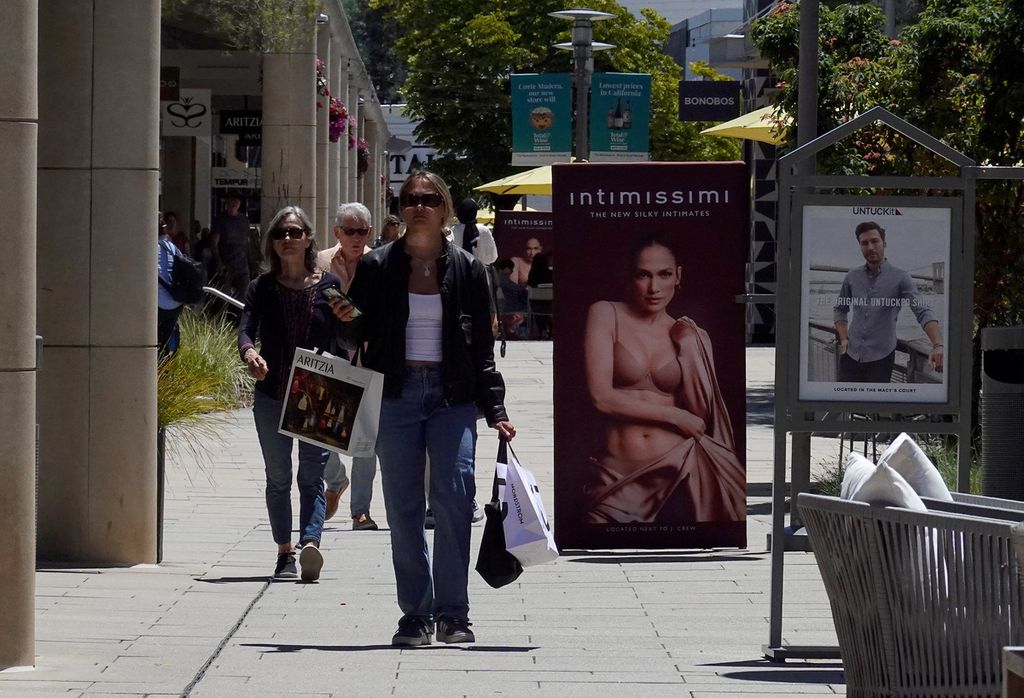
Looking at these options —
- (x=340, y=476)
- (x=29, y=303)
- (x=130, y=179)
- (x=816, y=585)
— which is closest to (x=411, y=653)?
(x=29, y=303)

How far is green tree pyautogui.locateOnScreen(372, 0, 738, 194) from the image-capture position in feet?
163

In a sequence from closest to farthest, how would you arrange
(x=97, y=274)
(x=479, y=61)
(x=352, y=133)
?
(x=97, y=274), (x=352, y=133), (x=479, y=61)

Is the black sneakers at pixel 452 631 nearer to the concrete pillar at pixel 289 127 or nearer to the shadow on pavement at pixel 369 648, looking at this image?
the shadow on pavement at pixel 369 648

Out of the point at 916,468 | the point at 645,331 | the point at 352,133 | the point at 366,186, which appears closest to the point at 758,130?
the point at 645,331

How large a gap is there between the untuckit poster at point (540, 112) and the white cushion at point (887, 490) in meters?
28.2

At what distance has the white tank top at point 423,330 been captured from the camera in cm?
687

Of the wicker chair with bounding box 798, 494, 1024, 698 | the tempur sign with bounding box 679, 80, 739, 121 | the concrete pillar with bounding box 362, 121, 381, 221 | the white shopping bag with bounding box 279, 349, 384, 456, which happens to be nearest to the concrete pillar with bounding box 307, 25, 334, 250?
the tempur sign with bounding box 679, 80, 739, 121

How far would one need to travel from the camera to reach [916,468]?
4965 mm

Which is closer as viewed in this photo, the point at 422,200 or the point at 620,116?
the point at 422,200

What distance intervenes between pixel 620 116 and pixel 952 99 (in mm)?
20384

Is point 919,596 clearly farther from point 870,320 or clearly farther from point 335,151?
point 335,151

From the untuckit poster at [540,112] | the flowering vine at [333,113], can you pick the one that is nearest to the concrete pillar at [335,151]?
the flowering vine at [333,113]

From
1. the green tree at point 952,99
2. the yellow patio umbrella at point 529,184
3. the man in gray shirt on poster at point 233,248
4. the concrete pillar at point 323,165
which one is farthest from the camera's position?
the yellow patio umbrella at point 529,184

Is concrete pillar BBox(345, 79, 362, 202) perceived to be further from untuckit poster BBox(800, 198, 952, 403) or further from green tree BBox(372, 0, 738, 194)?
untuckit poster BBox(800, 198, 952, 403)
